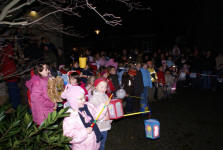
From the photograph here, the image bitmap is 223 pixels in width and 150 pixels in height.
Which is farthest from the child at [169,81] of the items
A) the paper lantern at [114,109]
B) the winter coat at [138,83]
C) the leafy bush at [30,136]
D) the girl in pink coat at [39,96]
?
the leafy bush at [30,136]

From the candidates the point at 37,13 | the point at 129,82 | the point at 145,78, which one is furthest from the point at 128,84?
the point at 37,13

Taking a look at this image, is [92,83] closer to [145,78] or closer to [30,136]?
[145,78]

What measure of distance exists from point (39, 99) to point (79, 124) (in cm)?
136

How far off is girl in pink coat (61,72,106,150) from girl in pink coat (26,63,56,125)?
3.78 feet

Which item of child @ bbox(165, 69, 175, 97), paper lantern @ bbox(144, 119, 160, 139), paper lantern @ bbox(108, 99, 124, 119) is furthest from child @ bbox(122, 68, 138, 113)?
child @ bbox(165, 69, 175, 97)

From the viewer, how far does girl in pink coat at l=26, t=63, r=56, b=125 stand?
3857 mm

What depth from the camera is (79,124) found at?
115 inches

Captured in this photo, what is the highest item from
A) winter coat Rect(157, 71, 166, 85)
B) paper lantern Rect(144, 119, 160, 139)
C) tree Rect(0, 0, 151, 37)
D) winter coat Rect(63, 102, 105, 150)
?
tree Rect(0, 0, 151, 37)

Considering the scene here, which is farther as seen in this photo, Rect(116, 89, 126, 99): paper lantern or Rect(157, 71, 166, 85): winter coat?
Rect(157, 71, 166, 85): winter coat

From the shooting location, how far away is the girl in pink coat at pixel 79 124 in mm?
2835

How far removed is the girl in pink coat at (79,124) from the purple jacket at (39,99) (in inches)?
45.2

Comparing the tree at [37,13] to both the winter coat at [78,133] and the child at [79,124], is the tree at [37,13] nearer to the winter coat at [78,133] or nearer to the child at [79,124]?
the child at [79,124]

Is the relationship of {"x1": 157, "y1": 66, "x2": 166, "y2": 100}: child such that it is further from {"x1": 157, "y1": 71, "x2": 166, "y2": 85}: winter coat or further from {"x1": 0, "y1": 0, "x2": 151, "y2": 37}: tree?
{"x1": 0, "y1": 0, "x2": 151, "y2": 37}: tree

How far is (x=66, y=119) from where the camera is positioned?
2.86 metres
